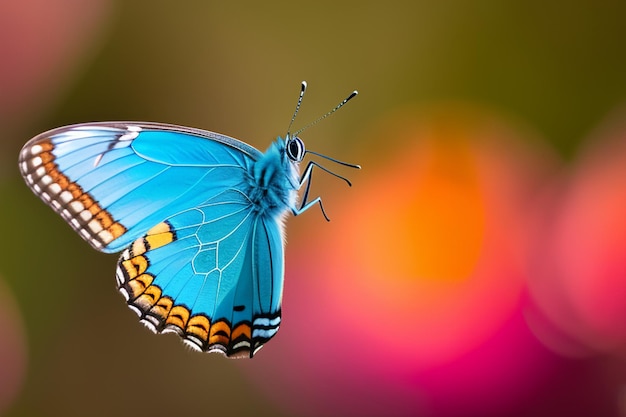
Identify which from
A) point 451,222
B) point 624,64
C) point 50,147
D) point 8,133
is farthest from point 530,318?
point 8,133

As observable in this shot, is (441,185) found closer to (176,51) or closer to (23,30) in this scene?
(176,51)

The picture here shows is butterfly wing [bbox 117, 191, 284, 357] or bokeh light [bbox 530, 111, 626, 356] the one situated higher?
bokeh light [bbox 530, 111, 626, 356]

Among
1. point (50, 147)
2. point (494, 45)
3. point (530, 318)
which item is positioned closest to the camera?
point (50, 147)

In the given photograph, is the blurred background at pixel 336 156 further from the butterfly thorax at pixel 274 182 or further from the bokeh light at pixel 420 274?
the butterfly thorax at pixel 274 182

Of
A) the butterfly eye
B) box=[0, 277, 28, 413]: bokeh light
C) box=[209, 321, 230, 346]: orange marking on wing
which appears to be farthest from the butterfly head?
box=[0, 277, 28, 413]: bokeh light

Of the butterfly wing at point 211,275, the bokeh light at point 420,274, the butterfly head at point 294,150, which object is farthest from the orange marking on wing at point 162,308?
the bokeh light at point 420,274

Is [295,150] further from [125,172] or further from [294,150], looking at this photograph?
[125,172]

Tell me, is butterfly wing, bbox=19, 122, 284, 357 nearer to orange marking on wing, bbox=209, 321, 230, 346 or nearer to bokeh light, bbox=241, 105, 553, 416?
orange marking on wing, bbox=209, 321, 230, 346
